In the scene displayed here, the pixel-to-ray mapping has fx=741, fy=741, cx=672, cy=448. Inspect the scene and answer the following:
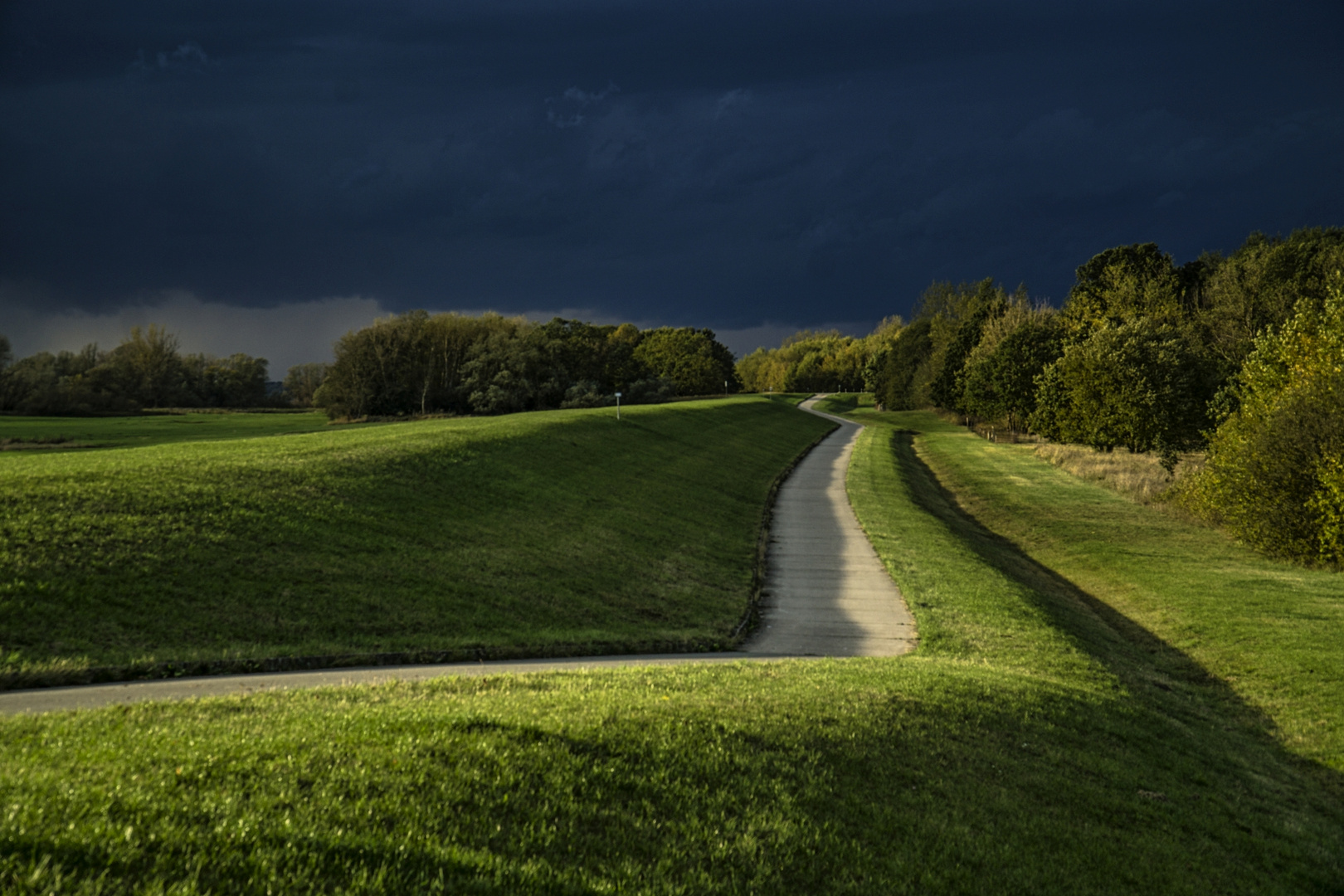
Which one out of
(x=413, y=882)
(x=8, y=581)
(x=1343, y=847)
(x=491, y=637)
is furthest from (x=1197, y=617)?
(x=8, y=581)

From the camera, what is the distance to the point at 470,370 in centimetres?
7800

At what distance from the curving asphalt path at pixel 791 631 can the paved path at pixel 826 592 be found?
0.02m

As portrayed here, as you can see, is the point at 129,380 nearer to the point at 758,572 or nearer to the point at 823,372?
the point at 758,572

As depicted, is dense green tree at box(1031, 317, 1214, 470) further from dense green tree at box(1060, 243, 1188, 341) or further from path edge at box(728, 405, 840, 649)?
path edge at box(728, 405, 840, 649)

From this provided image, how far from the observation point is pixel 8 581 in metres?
11.7

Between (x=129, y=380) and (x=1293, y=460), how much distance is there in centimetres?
9658

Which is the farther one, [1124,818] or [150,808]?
[1124,818]

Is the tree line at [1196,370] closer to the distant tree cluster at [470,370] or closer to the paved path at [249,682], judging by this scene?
the paved path at [249,682]

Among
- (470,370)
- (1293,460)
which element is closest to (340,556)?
(1293,460)

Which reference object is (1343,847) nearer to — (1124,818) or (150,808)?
(1124,818)

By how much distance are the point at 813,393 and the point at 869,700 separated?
164m

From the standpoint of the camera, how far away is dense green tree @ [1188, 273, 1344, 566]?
74.3ft

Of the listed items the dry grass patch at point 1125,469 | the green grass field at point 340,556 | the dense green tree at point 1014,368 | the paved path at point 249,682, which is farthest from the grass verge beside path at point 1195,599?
the dense green tree at point 1014,368

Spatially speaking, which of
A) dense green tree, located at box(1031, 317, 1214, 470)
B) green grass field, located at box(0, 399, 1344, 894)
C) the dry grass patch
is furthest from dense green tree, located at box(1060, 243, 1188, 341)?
green grass field, located at box(0, 399, 1344, 894)
